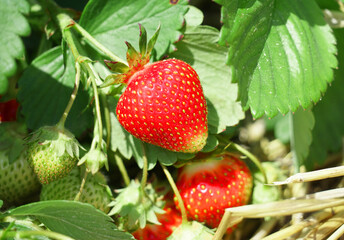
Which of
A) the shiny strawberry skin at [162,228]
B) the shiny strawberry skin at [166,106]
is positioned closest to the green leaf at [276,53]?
the shiny strawberry skin at [166,106]

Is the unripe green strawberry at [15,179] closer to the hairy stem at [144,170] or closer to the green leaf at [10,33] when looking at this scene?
the green leaf at [10,33]

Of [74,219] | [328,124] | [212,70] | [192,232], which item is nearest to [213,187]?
[192,232]

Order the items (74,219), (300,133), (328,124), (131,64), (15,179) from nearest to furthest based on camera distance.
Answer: (74,219) → (131,64) → (15,179) → (300,133) → (328,124)

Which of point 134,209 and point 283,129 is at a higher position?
point 134,209

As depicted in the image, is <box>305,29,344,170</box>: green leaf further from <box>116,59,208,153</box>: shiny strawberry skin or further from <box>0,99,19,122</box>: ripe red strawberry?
<box>0,99,19,122</box>: ripe red strawberry

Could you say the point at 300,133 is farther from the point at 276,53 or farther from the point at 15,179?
the point at 15,179

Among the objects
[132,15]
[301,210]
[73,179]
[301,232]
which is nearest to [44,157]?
[73,179]

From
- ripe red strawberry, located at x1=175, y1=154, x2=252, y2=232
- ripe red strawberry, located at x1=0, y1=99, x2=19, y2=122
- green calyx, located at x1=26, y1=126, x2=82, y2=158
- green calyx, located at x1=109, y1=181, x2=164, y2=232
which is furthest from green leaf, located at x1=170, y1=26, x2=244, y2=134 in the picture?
ripe red strawberry, located at x1=0, y1=99, x2=19, y2=122
